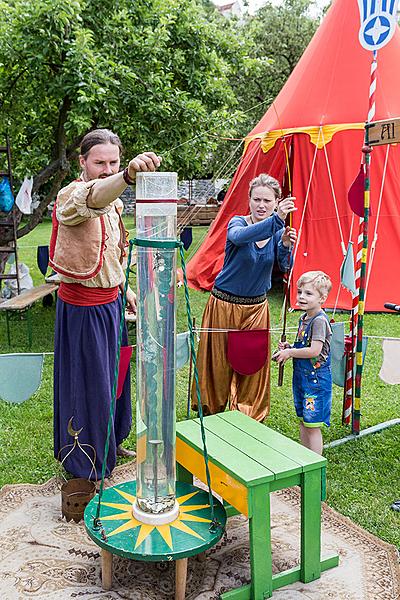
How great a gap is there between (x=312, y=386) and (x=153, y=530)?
1.22 meters

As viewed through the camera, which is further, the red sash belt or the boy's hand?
the boy's hand

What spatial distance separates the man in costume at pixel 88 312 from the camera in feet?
8.79

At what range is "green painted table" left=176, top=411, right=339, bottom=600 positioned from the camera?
218cm

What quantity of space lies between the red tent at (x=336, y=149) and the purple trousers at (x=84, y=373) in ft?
13.1

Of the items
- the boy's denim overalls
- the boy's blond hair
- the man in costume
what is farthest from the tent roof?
the man in costume

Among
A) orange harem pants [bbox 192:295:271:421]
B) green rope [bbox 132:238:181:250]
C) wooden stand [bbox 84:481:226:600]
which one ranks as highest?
green rope [bbox 132:238:181:250]

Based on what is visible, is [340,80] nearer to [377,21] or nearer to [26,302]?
[377,21]

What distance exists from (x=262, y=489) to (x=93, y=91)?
3942 mm

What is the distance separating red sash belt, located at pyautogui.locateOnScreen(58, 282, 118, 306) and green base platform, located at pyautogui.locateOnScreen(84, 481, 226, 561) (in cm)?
87

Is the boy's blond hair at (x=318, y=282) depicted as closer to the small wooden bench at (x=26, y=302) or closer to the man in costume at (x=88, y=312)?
the man in costume at (x=88, y=312)

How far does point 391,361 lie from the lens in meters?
3.48

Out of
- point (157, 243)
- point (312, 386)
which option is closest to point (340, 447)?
point (312, 386)

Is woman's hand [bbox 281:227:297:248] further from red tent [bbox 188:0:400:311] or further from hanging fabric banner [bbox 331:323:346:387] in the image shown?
red tent [bbox 188:0:400:311]

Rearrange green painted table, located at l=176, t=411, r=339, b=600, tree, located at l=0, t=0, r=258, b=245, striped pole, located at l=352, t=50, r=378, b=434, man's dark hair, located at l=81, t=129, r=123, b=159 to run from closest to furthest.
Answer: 1. green painted table, located at l=176, t=411, r=339, b=600
2. man's dark hair, located at l=81, t=129, r=123, b=159
3. striped pole, located at l=352, t=50, r=378, b=434
4. tree, located at l=0, t=0, r=258, b=245
